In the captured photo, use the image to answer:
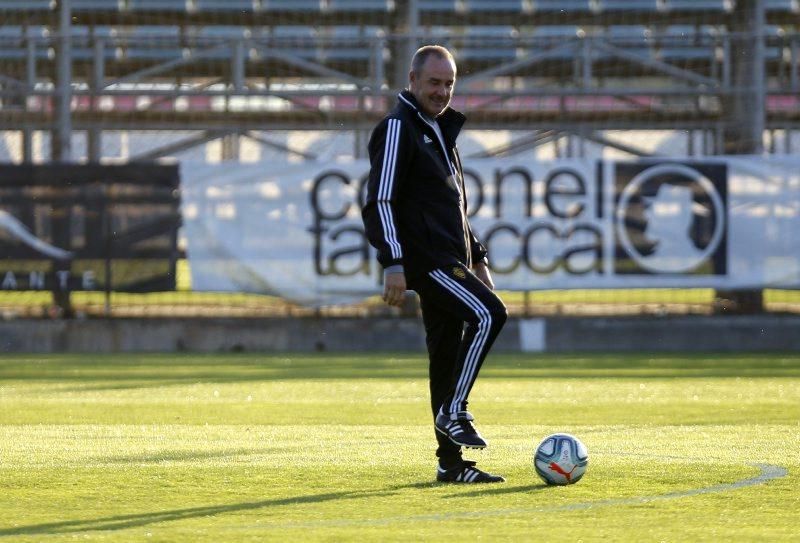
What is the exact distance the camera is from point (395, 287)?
6.52 meters

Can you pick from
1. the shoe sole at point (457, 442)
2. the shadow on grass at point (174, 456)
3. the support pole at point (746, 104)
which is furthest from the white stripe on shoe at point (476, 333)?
the support pole at point (746, 104)

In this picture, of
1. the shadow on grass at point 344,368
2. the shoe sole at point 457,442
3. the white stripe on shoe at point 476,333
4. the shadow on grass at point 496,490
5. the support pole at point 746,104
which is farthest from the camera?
the support pole at point 746,104

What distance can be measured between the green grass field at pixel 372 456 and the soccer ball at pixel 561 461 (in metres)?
0.06

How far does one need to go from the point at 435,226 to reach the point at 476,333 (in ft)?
1.63

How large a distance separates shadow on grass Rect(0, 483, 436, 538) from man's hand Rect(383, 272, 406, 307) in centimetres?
79

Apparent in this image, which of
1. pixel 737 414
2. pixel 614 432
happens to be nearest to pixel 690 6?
pixel 737 414

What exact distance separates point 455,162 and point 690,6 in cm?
1438

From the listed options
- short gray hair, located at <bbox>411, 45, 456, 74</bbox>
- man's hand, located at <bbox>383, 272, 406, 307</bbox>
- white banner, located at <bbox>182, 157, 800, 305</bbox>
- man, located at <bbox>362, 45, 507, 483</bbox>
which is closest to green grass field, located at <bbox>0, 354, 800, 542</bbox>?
man, located at <bbox>362, 45, 507, 483</bbox>

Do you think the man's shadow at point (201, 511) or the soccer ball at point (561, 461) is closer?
the man's shadow at point (201, 511)

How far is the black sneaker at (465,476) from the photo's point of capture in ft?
22.4

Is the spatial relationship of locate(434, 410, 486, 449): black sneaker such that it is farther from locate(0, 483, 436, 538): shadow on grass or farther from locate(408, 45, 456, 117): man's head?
locate(408, 45, 456, 117): man's head

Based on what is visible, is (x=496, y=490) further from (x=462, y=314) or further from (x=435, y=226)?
(x=435, y=226)

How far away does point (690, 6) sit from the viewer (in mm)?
20688

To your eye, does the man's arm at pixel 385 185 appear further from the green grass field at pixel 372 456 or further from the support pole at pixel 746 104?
the support pole at pixel 746 104
